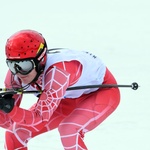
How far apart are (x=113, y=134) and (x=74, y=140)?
1.33m

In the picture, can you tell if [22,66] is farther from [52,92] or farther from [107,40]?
[107,40]

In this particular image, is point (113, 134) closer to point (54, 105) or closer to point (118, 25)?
point (54, 105)

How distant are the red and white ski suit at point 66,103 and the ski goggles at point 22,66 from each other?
0.15m

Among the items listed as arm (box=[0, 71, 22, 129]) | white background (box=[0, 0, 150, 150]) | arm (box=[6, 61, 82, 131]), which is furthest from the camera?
white background (box=[0, 0, 150, 150])

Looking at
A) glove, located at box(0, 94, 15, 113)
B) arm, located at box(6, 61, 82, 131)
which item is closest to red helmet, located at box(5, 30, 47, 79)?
arm, located at box(6, 61, 82, 131)

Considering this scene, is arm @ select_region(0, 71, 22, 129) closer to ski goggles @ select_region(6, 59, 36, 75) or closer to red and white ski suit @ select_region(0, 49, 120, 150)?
red and white ski suit @ select_region(0, 49, 120, 150)

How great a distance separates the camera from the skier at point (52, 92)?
3602mm

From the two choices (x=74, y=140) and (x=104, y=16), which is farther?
(x=104, y=16)

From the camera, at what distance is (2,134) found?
16.8 feet

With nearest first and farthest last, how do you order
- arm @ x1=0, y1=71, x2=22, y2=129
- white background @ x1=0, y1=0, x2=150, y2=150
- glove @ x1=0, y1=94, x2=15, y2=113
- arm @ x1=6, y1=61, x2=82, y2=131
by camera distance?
glove @ x1=0, y1=94, x2=15, y2=113 < arm @ x1=6, y1=61, x2=82, y2=131 < arm @ x1=0, y1=71, x2=22, y2=129 < white background @ x1=0, y1=0, x2=150, y2=150

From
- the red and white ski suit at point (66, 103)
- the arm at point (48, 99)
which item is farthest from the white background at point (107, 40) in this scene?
the arm at point (48, 99)

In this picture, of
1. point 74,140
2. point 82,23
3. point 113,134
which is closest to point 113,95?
point 74,140

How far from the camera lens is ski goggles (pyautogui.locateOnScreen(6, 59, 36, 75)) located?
359 cm

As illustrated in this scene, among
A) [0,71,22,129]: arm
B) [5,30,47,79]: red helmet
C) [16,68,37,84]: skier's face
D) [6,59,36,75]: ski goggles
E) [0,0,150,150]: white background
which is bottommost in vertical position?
[0,0,150,150]: white background
